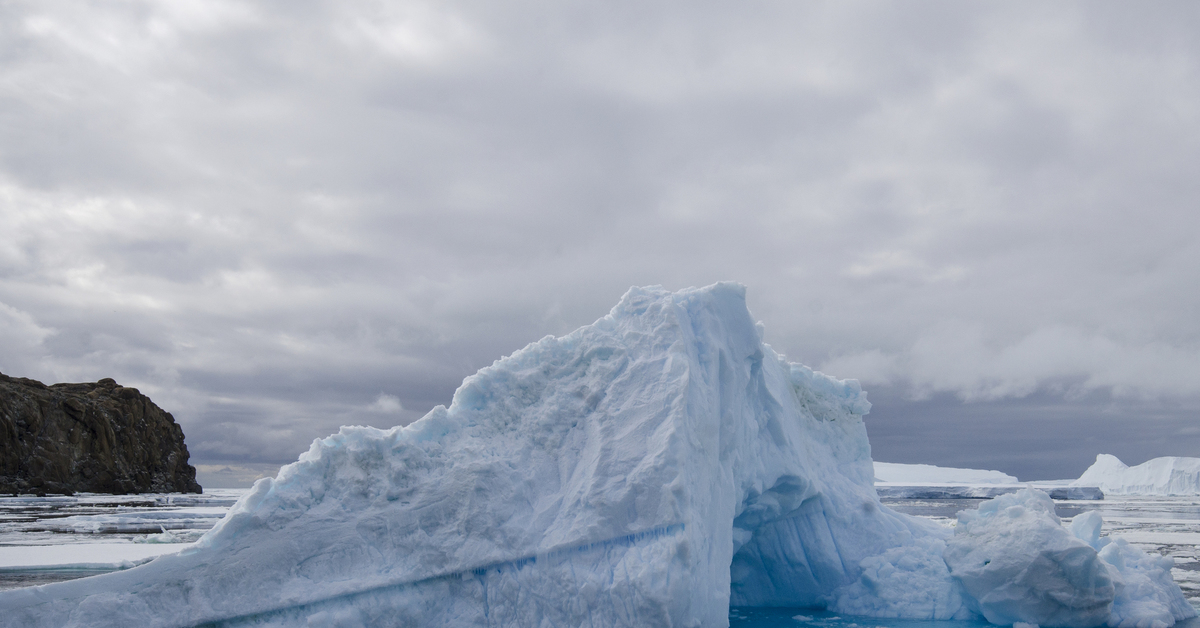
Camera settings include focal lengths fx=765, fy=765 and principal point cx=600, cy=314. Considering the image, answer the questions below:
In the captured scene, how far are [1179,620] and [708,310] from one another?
8.11m

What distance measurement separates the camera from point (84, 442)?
7012 cm

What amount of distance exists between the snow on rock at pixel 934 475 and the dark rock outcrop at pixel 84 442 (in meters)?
71.6

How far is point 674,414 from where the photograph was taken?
28.5ft

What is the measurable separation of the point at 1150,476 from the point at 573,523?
291 ft

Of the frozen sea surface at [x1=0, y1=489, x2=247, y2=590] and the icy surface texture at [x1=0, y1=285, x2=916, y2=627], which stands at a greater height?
the icy surface texture at [x1=0, y1=285, x2=916, y2=627]

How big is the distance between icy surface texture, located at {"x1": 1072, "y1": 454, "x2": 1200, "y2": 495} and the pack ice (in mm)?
78491

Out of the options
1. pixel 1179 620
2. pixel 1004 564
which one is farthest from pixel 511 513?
pixel 1179 620

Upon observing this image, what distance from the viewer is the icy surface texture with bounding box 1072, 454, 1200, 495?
240 feet

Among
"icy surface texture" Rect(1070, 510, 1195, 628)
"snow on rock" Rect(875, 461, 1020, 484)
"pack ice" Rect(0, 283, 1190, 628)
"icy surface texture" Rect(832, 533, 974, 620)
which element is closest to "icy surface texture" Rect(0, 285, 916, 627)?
"pack ice" Rect(0, 283, 1190, 628)

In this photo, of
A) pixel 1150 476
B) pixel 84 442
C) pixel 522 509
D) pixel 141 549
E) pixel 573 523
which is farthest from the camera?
pixel 1150 476

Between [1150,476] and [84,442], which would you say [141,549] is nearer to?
[84,442]

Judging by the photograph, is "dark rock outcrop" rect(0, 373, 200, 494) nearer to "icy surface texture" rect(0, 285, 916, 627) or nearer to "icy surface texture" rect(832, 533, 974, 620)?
"icy surface texture" rect(0, 285, 916, 627)

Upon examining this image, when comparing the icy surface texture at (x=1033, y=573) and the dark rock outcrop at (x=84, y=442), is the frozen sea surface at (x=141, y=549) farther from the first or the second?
the dark rock outcrop at (x=84, y=442)

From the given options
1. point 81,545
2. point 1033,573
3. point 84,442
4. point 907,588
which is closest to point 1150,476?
point 907,588
